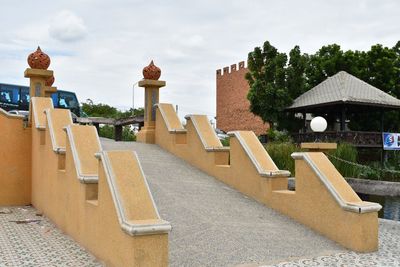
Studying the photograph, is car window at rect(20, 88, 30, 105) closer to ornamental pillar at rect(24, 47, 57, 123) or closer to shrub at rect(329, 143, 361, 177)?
ornamental pillar at rect(24, 47, 57, 123)

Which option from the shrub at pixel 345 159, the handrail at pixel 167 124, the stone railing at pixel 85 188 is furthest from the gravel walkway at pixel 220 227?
the shrub at pixel 345 159

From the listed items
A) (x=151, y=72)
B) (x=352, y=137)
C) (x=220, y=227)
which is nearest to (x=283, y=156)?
(x=151, y=72)

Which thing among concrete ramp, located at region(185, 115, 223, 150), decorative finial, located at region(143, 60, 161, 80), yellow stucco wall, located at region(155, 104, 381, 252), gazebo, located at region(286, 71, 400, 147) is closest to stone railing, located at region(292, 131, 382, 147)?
gazebo, located at region(286, 71, 400, 147)

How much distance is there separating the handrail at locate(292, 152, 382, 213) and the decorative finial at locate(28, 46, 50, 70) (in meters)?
6.42

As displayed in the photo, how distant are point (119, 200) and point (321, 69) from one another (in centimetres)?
2560

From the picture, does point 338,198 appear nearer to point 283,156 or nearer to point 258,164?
point 258,164

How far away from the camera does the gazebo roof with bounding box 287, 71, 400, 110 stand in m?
23.0

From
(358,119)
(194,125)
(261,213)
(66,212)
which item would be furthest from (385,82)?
(66,212)

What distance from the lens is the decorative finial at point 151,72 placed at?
12328 millimetres

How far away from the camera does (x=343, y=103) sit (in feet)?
74.3

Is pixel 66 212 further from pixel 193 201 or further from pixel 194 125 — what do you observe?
pixel 194 125

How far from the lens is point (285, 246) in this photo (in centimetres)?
646

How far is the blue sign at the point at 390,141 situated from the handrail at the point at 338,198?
16.8 metres

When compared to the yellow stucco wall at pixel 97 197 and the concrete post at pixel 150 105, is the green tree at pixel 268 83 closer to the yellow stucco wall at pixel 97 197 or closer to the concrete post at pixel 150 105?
the concrete post at pixel 150 105
